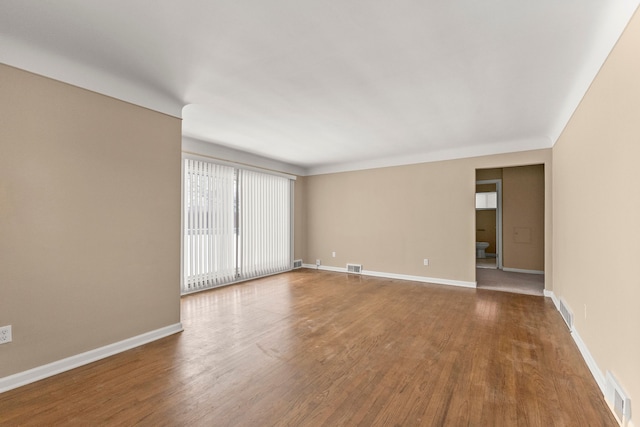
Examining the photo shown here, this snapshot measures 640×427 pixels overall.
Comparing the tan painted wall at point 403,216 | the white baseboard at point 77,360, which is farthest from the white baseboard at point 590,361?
the white baseboard at point 77,360

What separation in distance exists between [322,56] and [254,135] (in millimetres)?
2491

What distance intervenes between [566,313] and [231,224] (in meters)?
5.25

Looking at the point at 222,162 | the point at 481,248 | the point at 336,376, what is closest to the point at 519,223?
the point at 481,248

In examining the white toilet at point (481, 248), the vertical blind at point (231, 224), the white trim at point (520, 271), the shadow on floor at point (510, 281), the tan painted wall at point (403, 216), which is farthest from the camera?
the white toilet at point (481, 248)

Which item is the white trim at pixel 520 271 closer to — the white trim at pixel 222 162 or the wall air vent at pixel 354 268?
the wall air vent at pixel 354 268

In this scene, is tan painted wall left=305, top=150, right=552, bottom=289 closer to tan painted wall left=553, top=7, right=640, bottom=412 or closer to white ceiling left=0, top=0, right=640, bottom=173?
white ceiling left=0, top=0, right=640, bottom=173

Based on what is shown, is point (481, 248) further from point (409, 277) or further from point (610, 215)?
point (610, 215)

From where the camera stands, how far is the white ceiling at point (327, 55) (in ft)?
6.09

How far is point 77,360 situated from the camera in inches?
97.7

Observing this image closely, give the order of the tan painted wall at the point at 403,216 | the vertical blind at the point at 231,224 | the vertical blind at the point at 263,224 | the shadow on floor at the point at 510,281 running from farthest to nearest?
the vertical blind at the point at 263,224
the tan painted wall at the point at 403,216
the shadow on floor at the point at 510,281
the vertical blind at the point at 231,224

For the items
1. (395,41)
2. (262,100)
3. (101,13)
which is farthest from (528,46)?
(101,13)

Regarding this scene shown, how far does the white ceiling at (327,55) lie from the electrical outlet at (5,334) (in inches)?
78.7

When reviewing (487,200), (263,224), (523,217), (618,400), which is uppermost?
(487,200)

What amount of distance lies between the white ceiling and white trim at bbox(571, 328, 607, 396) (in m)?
2.38
